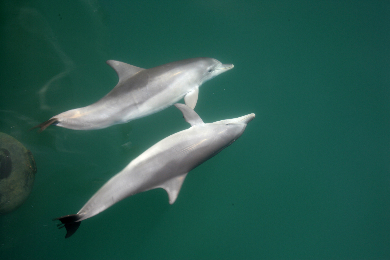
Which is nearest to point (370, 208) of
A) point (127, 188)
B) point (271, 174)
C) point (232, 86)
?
point (271, 174)

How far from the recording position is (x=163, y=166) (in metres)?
2.72

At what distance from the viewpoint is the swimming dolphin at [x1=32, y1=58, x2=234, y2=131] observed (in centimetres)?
278

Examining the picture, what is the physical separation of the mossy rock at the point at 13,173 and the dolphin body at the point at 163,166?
148 cm

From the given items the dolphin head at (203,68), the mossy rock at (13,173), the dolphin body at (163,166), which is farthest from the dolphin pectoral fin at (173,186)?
the mossy rock at (13,173)

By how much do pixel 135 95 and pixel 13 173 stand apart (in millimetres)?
2340

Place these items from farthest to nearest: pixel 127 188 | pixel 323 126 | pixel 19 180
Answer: pixel 323 126
pixel 19 180
pixel 127 188

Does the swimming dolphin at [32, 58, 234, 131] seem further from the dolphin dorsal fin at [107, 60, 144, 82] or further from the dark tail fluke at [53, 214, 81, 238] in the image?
the dark tail fluke at [53, 214, 81, 238]

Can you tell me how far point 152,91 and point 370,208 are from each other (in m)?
5.01

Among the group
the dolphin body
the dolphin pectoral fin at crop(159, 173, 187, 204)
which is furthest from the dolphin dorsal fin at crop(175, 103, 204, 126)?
the dolphin pectoral fin at crop(159, 173, 187, 204)

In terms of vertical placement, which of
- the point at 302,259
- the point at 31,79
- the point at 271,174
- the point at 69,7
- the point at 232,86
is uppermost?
the point at 69,7

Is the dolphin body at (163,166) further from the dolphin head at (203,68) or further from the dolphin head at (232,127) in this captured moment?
the dolphin head at (203,68)

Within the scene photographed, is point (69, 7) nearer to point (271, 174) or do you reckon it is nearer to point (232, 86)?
point (232, 86)

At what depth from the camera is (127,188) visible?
2.63 metres

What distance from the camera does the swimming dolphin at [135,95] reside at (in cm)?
278
